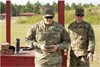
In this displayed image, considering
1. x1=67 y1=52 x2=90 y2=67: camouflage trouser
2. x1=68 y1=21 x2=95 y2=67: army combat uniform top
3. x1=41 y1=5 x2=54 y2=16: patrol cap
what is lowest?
x1=67 y1=52 x2=90 y2=67: camouflage trouser

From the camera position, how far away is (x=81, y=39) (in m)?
6.61

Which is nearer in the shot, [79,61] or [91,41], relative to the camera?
[91,41]

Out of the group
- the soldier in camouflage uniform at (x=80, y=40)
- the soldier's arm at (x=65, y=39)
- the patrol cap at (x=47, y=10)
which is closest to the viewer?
the patrol cap at (x=47, y=10)

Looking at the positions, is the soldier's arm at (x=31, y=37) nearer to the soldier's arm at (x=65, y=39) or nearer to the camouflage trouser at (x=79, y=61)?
the soldier's arm at (x=65, y=39)

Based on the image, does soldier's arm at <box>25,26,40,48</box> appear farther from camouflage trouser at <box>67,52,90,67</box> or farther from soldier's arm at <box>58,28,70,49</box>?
camouflage trouser at <box>67,52,90,67</box>

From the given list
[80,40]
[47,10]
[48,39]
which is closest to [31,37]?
[48,39]

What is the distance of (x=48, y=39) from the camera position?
5.88 metres

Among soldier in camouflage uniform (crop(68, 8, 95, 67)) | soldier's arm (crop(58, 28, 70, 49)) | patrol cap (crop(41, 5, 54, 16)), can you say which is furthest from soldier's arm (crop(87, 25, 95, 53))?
patrol cap (crop(41, 5, 54, 16))

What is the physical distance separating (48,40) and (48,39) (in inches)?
0.6

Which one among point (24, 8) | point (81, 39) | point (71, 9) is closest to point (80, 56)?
point (81, 39)

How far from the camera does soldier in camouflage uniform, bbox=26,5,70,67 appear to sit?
5.80 meters

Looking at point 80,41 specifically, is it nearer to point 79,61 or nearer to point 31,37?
point 79,61

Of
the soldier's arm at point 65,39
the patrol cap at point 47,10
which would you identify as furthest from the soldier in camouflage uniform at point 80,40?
the patrol cap at point 47,10

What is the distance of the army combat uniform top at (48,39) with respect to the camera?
5828 mm
